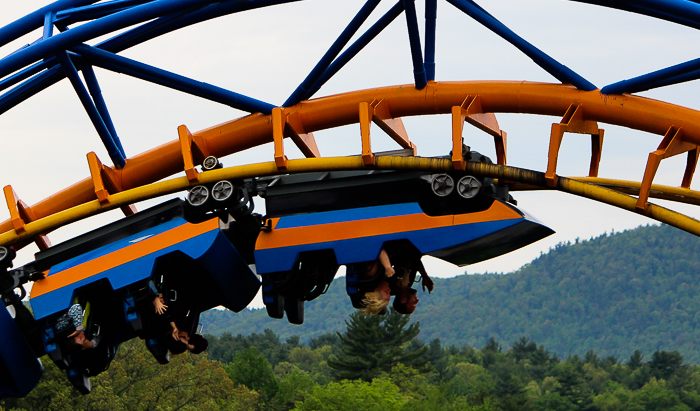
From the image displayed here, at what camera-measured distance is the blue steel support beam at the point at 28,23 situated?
13.5m

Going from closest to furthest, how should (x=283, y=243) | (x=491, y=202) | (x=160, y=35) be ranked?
(x=491, y=202) → (x=283, y=243) → (x=160, y=35)

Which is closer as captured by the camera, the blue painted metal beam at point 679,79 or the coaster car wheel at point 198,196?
the blue painted metal beam at point 679,79

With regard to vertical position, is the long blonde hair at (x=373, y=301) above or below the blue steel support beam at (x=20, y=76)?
below

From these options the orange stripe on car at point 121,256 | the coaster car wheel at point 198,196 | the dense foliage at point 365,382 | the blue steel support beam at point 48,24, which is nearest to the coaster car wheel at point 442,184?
the orange stripe on car at point 121,256

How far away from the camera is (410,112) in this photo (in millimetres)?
12570

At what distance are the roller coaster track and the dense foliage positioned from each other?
34.2 meters

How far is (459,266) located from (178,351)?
4.04m

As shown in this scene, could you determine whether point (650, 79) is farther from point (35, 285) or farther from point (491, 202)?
point (35, 285)

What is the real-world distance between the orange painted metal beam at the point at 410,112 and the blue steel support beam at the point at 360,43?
292mm

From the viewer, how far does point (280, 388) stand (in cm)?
7806

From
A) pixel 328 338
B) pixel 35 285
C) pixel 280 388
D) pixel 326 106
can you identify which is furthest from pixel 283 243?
pixel 328 338

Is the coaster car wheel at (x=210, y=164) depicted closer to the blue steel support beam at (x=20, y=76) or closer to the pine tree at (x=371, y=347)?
the blue steel support beam at (x=20, y=76)

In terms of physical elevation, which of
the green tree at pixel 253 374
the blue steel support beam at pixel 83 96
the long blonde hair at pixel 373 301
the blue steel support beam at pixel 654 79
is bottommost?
the green tree at pixel 253 374

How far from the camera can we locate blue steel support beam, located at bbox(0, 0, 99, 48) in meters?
13.5
